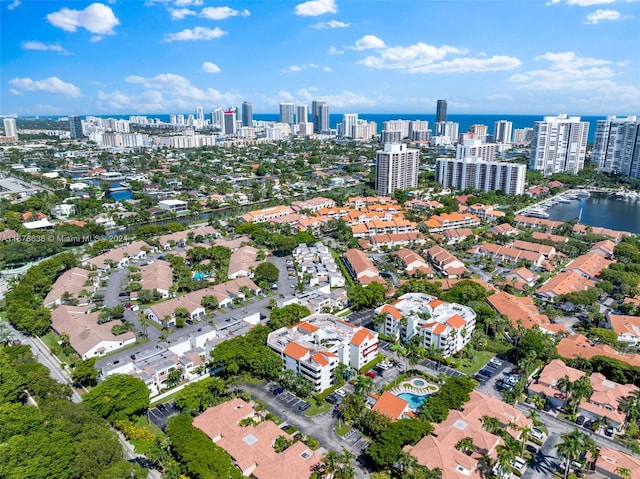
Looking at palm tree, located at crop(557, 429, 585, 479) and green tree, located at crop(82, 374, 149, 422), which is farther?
green tree, located at crop(82, 374, 149, 422)

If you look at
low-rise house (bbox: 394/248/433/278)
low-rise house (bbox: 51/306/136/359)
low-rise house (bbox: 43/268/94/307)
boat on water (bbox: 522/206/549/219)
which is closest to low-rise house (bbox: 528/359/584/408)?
low-rise house (bbox: 394/248/433/278)

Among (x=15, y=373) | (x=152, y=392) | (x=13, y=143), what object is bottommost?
(x=152, y=392)

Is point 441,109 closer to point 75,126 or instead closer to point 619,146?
point 619,146

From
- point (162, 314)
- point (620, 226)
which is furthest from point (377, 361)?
point (620, 226)

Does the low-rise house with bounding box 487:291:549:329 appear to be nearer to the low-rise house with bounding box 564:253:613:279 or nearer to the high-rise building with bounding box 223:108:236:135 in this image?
the low-rise house with bounding box 564:253:613:279

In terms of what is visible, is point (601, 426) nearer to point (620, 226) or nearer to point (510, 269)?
point (510, 269)
